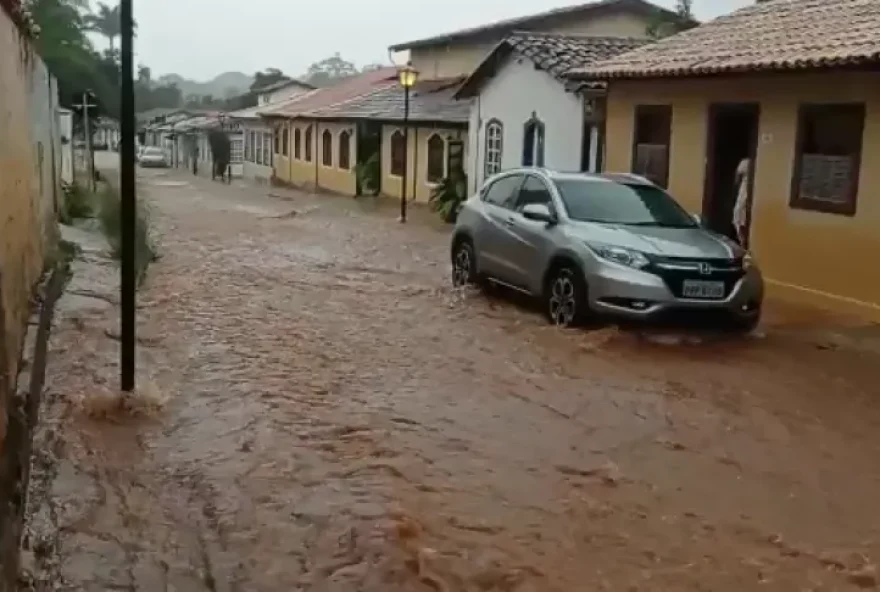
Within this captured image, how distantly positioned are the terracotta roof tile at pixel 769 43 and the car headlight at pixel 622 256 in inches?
142

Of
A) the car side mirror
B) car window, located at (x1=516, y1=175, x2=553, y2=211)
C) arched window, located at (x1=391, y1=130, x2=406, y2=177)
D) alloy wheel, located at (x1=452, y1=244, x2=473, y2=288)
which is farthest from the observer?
arched window, located at (x1=391, y1=130, x2=406, y2=177)

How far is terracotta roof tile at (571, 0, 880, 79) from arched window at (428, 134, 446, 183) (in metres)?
12.6

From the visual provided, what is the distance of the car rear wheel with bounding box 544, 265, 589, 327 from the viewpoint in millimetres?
10930

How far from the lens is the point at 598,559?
549 cm

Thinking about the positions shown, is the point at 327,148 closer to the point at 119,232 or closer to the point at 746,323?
the point at 119,232

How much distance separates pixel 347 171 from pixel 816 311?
27252 mm

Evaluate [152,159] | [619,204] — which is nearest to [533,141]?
[619,204]

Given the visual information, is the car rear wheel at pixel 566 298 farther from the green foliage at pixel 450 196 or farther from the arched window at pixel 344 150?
the arched window at pixel 344 150

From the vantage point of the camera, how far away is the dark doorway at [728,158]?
48.4 feet

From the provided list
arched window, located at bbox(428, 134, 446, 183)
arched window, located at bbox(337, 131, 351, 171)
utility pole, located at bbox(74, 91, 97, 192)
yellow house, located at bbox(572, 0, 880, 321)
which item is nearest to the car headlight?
yellow house, located at bbox(572, 0, 880, 321)

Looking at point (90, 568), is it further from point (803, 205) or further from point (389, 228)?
point (389, 228)

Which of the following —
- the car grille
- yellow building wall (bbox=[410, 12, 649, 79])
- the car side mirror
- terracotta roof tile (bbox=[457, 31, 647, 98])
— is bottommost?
the car grille

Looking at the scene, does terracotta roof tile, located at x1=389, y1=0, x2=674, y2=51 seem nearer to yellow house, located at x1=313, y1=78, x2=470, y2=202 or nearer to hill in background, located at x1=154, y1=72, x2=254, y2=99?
yellow house, located at x1=313, y1=78, x2=470, y2=202

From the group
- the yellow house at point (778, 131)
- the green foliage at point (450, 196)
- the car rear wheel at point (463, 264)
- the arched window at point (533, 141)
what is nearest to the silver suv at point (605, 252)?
the car rear wheel at point (463, 264)
